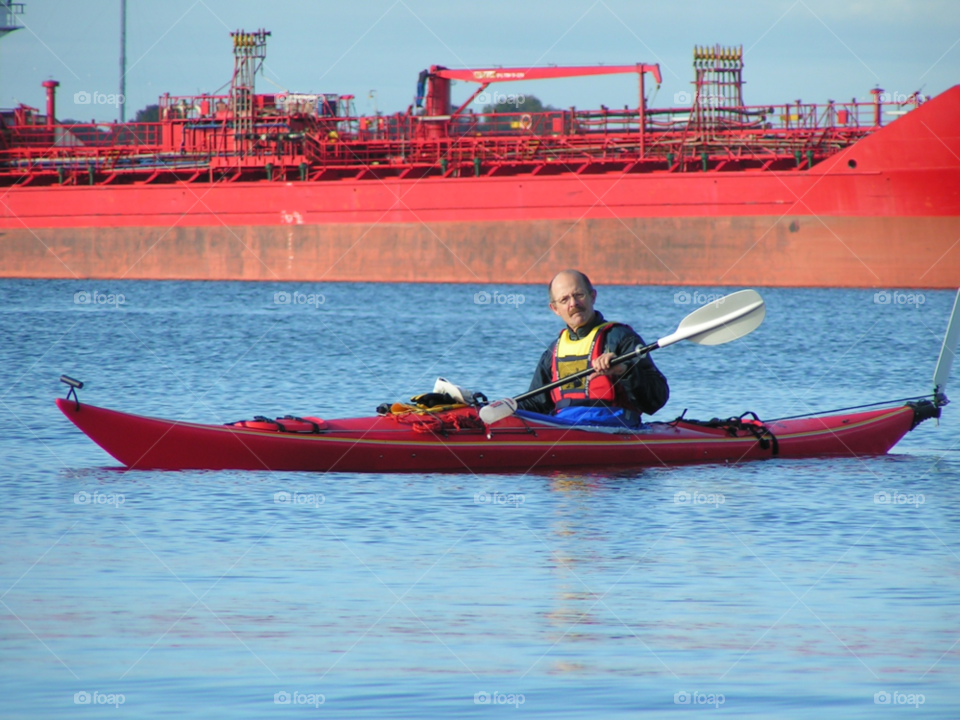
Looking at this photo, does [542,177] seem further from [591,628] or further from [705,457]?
[591,628]

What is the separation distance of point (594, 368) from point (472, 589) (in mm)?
2688

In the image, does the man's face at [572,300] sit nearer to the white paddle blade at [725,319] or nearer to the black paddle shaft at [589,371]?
the black paddle shaft at [589,371]

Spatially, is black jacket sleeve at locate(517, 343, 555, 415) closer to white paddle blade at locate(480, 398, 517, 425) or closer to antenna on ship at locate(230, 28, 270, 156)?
white paddle blade at locate(480, 398, 517, 425)

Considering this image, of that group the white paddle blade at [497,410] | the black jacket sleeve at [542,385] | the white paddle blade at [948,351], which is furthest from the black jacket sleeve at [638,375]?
the white paddle blade at [948,351]

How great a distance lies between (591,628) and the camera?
4480 mm

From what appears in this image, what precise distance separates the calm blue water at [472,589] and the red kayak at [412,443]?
14 cm

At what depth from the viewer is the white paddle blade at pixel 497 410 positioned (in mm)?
7633

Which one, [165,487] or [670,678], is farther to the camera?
[165,487]

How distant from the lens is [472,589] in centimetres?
502

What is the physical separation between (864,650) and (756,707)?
78cm

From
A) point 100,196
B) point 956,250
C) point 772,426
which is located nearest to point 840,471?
point 772,426

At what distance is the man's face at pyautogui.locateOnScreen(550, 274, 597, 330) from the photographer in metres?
7.50

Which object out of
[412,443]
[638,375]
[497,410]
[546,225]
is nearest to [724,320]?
[638,375]

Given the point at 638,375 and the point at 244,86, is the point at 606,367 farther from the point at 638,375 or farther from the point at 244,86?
the point at 244,86
